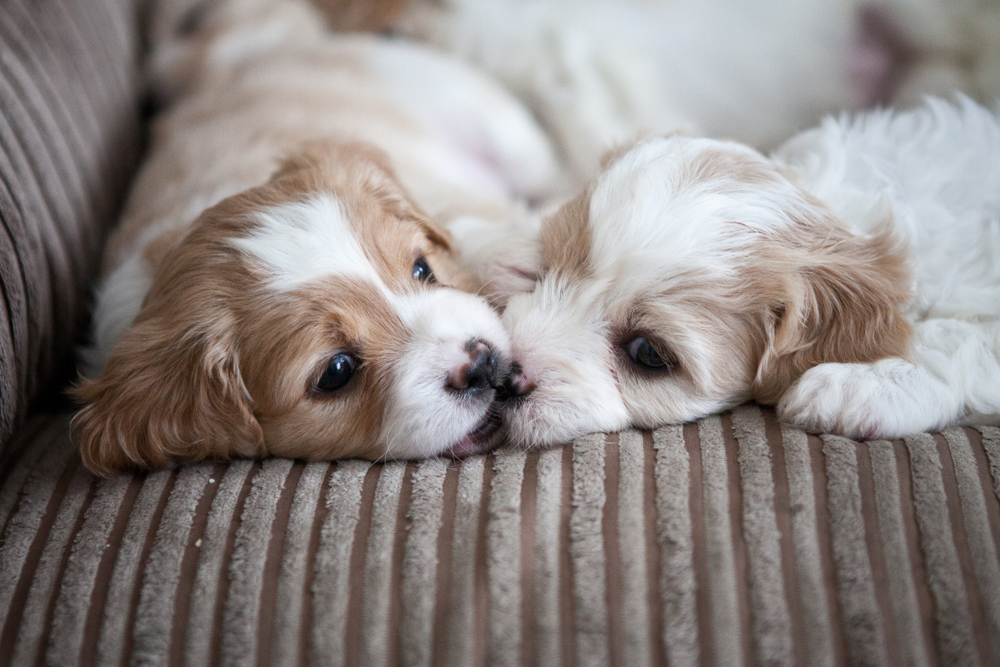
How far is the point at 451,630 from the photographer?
4.34ft

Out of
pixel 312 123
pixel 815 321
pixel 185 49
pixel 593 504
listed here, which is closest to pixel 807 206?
pixel 815 321

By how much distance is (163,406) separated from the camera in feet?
5.63

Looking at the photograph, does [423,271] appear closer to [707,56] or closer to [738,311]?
[738,311]

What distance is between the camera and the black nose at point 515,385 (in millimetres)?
1794

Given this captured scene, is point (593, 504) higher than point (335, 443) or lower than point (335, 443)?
higher

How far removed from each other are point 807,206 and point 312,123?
1842mm

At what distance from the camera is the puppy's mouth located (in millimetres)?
1778

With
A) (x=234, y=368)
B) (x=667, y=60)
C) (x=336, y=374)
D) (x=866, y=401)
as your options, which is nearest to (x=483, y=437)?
(x=336, y=374)

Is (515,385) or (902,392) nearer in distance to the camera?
(902,392)

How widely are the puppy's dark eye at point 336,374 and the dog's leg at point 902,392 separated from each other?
1.00 meters

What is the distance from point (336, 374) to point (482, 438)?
382 millimetres

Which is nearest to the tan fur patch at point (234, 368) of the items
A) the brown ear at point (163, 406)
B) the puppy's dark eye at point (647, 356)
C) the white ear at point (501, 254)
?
the brown ear at point (163, 406)

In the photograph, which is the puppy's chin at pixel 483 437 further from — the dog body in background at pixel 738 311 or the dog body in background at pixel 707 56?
the dog body in background at pixel 707 56

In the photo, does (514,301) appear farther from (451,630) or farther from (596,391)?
(451,630)
